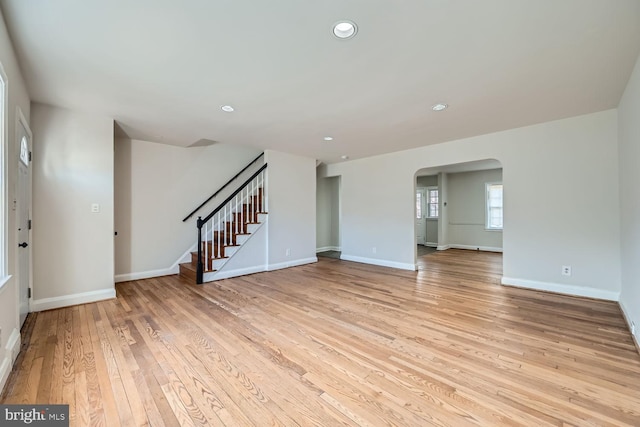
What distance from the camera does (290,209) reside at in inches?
229

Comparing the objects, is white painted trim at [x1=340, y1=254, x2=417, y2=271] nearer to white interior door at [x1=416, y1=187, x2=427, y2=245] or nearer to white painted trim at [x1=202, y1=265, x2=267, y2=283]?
white painted trim at [x1=202, y1=265, x2=267, y2=283]

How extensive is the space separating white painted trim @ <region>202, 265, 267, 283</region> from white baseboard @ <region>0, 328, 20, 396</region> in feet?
7.68

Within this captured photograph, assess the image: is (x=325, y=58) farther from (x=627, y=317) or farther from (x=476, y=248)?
(x=476, y=248)

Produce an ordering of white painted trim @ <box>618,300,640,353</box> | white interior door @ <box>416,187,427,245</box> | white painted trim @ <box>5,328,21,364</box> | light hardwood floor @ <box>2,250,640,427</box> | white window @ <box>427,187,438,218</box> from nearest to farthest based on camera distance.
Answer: light hardwood floor @ <box>2,250,640,427</box> → white painted trim @ <box>5,328,21,364</box> → white painted trim @ <box>618,300,640,353</box> → white window @ <box>427,187,438,218</box> → white interior door @ <box>416,187,427,245</box>

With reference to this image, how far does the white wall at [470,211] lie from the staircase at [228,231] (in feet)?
19.5

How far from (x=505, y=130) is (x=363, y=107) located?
2.52 meters

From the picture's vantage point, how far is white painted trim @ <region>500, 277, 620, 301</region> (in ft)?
11.4

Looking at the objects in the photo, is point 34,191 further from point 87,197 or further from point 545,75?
point 545,75

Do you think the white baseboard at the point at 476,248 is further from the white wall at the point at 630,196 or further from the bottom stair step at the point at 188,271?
the bottom stair step at the point at 188,271

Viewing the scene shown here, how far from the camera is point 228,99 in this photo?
3027 millimetres

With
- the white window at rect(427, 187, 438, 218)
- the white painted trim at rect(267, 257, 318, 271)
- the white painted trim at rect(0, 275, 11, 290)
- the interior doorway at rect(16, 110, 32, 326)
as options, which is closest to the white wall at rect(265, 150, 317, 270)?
the white painted trim at rect(267, 257, 318, 271)

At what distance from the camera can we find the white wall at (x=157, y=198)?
464 centimetres

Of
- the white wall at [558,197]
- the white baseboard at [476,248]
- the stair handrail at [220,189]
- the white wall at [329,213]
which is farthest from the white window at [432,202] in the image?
the stair handrail at [220,189]

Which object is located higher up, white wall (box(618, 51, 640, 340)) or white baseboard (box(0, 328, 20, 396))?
white wall (box(618, 51, 640, 340))
